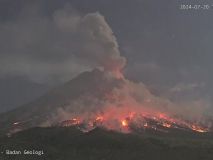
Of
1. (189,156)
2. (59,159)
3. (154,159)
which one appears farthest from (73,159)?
(189,156)

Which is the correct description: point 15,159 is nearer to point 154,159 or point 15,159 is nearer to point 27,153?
point 27,153

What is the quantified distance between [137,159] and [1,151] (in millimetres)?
59394

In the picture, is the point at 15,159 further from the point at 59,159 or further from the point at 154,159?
the point at 154,159

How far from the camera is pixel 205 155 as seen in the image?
195250 millimetres

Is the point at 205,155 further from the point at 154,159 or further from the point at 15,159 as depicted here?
the point at 15,159

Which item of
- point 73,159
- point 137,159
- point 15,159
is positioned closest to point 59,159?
point 73,159

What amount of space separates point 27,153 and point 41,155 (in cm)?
619

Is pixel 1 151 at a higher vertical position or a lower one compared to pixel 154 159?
higher

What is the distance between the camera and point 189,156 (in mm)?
193625

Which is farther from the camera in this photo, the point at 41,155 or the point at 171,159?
the point at 41,155

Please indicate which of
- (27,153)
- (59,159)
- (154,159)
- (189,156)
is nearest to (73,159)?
(59,159)

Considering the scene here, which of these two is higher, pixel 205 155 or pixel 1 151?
pixel 1 151

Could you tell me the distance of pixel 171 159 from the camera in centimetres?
18725

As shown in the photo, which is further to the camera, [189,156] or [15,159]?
[189,156]
